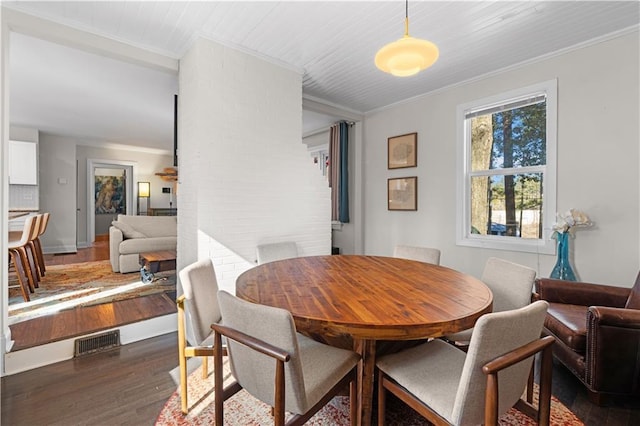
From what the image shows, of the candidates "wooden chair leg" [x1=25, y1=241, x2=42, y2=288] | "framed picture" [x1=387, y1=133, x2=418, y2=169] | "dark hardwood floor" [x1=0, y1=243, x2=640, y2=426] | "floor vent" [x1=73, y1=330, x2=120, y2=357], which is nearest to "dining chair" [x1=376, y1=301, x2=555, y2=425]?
"dark hardwood floor" [x1=0, y1=243, x2=640, y2=426]

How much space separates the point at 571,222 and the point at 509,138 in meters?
1.07

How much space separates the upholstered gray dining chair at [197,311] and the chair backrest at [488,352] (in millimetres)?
1233

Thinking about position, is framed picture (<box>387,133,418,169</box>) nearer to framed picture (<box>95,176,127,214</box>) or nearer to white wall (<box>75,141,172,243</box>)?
white wall (<box>75,141,172,243</box>)

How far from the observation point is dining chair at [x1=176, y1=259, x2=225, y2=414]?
63.7 inches

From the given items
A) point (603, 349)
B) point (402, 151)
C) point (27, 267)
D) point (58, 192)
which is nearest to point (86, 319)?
point (27, 267)

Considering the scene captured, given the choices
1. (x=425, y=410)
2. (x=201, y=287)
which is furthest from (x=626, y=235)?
(x=201, y=287)

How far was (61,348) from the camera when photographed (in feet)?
7.30

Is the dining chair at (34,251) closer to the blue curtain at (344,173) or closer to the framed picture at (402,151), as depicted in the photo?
the blue curtain at (344,173)

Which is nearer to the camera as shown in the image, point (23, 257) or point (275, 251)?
point (275, 251)

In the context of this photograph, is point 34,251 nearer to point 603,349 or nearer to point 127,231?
point 127,231

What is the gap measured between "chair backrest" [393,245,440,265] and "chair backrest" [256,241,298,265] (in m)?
0.98

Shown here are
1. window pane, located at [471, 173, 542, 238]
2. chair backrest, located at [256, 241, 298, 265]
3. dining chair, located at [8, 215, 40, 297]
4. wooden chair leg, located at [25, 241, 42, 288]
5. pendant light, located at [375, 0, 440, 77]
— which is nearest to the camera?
pendant light, located at [375, 0, 440, 77]

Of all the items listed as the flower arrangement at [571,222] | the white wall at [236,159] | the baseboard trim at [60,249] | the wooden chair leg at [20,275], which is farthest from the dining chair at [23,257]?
the flower arrangement at [571,222]

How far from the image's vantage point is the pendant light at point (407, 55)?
155cm
